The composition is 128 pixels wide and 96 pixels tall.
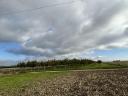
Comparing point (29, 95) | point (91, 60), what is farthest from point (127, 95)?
point (91, 60)

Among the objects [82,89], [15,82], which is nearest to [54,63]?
[15,82]

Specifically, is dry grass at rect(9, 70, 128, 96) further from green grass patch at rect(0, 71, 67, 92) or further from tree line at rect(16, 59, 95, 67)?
tree line at rect(16, 59, 95, 67)

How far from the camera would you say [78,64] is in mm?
71750

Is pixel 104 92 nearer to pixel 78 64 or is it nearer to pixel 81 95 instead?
pixel 81 95

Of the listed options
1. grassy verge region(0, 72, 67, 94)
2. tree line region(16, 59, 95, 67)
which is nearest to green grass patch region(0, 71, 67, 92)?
grassy verge region(0, 72, 67, 94)

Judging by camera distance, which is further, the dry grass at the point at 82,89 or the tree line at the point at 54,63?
the tree line at the point at 54,63

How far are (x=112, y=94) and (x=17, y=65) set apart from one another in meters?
59.6

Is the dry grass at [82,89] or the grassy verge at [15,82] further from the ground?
the grassy verge at [15,82]

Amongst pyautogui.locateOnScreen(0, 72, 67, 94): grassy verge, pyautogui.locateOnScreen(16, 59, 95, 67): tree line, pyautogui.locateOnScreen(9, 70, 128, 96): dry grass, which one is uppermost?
pyautogui.locateOnScreen(16, 59, 95, 67): tree line

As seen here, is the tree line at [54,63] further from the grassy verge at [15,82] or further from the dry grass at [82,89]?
the dry grass at [82,89]

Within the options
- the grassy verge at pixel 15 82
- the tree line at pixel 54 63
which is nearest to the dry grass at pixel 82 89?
the grassy verge at pixel 15 82

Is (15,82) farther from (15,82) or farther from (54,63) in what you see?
(54,63)

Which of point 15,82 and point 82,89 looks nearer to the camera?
point 82,89

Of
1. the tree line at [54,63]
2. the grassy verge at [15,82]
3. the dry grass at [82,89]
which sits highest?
the tree line at [54,63]
